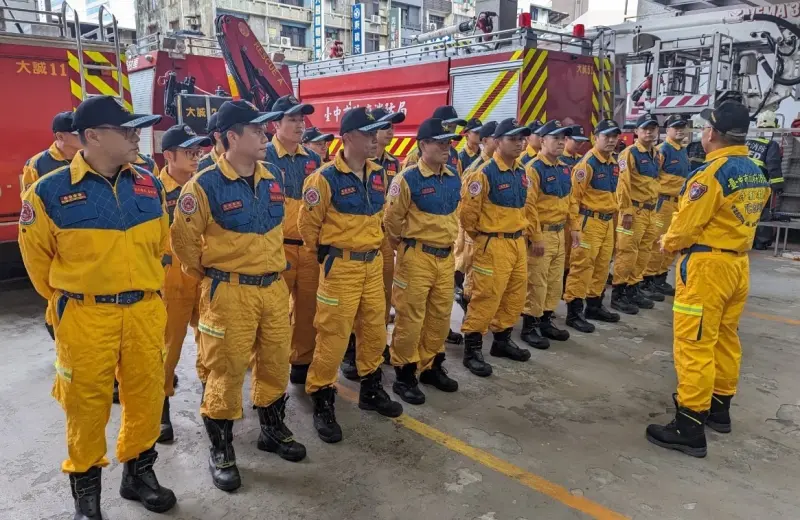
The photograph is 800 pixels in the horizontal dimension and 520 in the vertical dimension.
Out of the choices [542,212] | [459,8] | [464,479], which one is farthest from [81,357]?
[459,8]

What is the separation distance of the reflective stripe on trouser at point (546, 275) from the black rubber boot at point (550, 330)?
130mm

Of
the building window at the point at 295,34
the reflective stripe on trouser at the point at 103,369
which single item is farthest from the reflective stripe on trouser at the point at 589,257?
the building window at the point at 295,34

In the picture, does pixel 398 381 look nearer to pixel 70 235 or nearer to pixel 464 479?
pixel 464 479

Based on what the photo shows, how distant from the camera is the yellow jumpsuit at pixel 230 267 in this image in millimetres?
2885

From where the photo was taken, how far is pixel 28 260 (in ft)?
8.00

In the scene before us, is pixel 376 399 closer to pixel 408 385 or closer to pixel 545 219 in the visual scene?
pixel 408 385

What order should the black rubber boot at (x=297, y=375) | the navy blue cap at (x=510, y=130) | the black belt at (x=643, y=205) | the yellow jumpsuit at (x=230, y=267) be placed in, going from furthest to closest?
the black belt at (x=643, y=205) < the navy blue cap at (x=510, y=130) < the black rubber boot at (x=297, y=375) < the yellow jumpsuit at (x=230, y=267)

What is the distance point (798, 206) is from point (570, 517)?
9.74 m

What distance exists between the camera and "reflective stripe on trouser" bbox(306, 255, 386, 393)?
138 inches

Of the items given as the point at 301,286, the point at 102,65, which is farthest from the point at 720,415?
the point at 102,65

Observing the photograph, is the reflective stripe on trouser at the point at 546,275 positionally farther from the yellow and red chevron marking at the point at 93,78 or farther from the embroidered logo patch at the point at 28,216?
the yellow and red chevron marking at the point at 93,78

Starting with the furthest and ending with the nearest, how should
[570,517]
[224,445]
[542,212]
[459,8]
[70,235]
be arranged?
[459,8]
[542,212]
[224,445]
[570,517]
[70,235]

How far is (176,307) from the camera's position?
11.5 ft

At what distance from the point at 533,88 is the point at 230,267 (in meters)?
4.83
